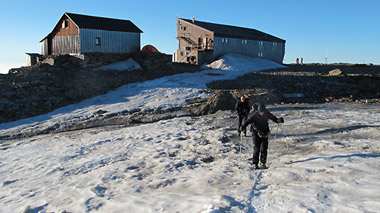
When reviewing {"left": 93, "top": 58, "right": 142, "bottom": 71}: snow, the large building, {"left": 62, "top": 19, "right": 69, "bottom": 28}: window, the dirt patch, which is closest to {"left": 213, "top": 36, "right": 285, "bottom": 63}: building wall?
the large building

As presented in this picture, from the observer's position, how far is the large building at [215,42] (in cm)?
3831

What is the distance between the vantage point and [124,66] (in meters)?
28.9

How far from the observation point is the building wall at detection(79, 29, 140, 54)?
2805 centimetres

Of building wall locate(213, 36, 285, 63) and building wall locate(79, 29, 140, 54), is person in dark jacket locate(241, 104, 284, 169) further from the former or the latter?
building wall locate(213, 36, 285, 63)

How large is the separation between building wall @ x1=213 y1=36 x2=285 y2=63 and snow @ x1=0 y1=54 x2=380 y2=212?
2446cm

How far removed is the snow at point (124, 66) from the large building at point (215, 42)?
11.0 m

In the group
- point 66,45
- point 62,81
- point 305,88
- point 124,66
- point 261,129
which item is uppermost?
point 66,45

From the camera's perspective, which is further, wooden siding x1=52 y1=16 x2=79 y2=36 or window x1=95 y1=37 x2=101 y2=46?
window x1=95 y1=37 x2=101 y2=46

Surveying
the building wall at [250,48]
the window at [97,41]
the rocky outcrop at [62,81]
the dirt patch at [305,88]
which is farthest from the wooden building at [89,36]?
the dirt patch at [305,88]

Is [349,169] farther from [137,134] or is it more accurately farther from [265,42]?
[265,42]

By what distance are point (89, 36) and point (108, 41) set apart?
6.41ft

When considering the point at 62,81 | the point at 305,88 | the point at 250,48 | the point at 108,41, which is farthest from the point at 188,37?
the point at 305,88

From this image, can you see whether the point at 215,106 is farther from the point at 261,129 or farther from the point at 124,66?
the point at 124,66

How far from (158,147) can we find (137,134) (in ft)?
8.32
